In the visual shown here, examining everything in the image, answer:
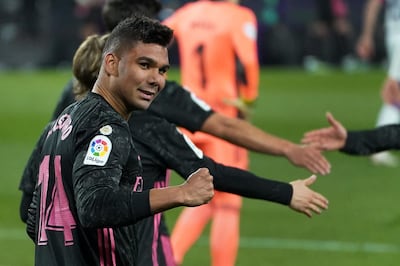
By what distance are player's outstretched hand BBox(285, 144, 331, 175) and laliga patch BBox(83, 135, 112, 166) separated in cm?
205

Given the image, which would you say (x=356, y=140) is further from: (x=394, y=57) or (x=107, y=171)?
(x=394, y=57)

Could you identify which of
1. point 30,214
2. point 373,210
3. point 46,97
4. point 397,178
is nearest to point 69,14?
point 46,97

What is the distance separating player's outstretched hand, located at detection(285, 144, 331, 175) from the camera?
21.6 feet

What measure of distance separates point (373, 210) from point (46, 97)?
1099cm

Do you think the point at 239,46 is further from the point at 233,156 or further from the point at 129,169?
the point at 129,169

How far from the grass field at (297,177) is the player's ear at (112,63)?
4.91 metres

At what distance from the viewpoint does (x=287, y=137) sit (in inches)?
687

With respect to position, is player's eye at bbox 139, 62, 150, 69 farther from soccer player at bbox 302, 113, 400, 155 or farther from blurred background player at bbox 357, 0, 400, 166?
blurred background player at bbox 357, 0, 400, 166

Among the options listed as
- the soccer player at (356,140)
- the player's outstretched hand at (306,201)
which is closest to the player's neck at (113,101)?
the player's outstretched hand at (306,201)

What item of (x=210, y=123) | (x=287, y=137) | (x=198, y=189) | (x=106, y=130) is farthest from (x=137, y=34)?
(x=287, y=137)

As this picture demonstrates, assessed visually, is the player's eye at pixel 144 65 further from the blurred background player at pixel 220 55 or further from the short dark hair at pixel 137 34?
the blurred background player at pixel 220 55

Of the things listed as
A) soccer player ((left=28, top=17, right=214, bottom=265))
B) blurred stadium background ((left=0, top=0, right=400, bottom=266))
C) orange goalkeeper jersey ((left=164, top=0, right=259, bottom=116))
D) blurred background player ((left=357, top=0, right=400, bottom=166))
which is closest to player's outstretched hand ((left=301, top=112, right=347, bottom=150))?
soccer player ((left=28, top=17, right=214, bottom=265))

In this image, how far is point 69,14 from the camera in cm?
2702

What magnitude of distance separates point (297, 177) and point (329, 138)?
7.19 m
